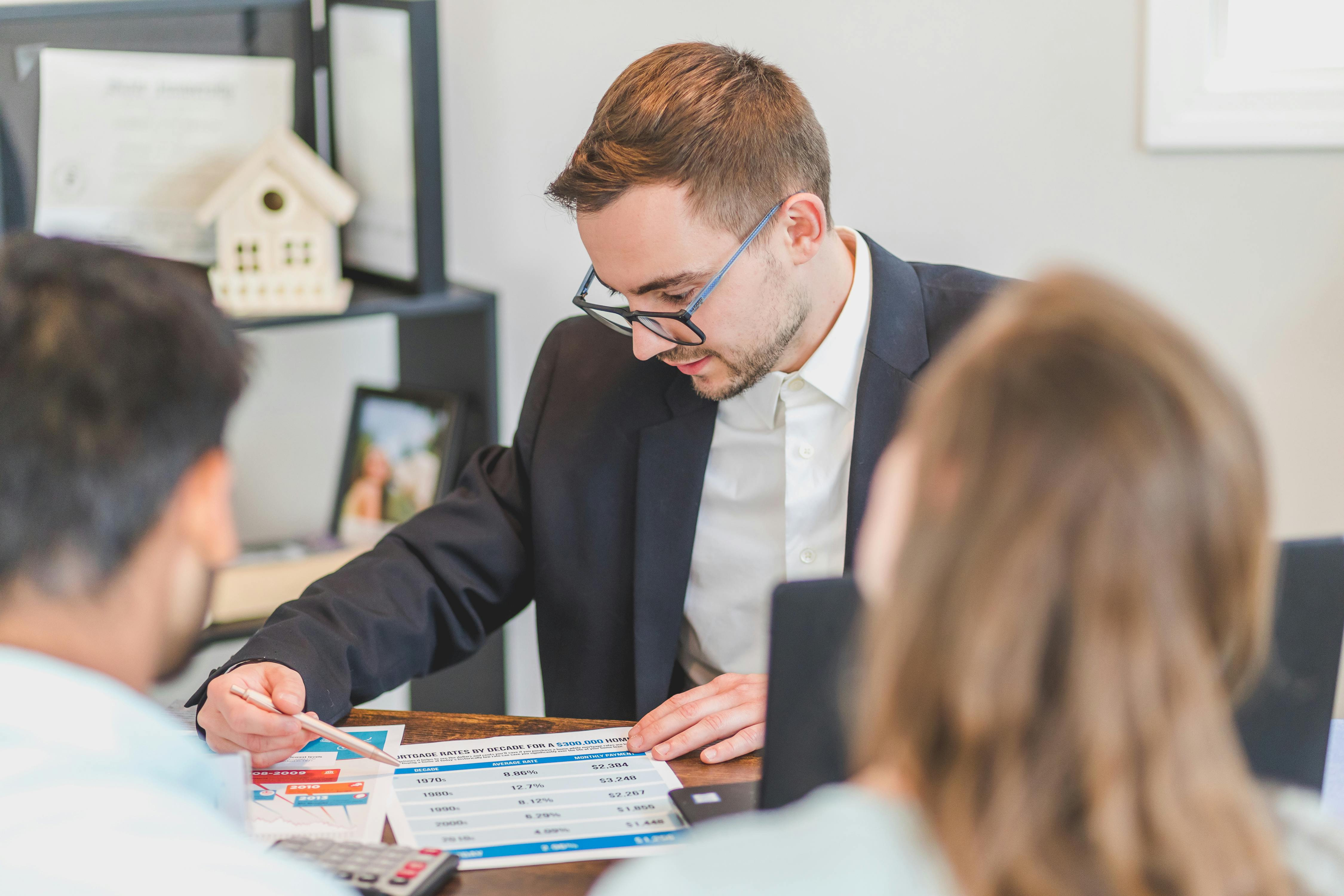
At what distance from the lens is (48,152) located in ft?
6.24

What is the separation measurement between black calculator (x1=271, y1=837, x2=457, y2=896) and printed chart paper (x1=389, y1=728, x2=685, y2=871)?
30mm

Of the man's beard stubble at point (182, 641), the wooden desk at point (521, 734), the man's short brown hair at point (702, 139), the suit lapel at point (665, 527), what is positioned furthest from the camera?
the suit lapel at point (665, 527)

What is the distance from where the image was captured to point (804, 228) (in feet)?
4.84

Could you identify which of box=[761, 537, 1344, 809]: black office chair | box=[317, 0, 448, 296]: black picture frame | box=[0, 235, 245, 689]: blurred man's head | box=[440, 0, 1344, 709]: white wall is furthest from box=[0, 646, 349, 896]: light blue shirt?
box=[317, 0, 448, 296]: black picture frame

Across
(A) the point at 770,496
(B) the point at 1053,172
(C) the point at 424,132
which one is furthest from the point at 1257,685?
(C) the point at 424,132

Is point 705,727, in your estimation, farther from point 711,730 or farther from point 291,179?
point 291,179

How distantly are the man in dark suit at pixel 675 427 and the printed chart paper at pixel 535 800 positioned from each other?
21cm

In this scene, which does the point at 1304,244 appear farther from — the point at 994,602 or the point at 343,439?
the point at 343,439

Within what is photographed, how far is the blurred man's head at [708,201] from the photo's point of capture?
140cm

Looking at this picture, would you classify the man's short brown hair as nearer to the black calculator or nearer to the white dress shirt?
the white dress shirt

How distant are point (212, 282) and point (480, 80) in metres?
0.66

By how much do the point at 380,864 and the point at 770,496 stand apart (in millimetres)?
737

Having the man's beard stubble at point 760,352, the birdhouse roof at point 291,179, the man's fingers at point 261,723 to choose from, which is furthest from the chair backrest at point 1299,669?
the birdhouse roof at point 291,179

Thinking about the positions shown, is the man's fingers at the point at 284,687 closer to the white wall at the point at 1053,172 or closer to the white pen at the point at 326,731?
the white pen at the point at 326,731
